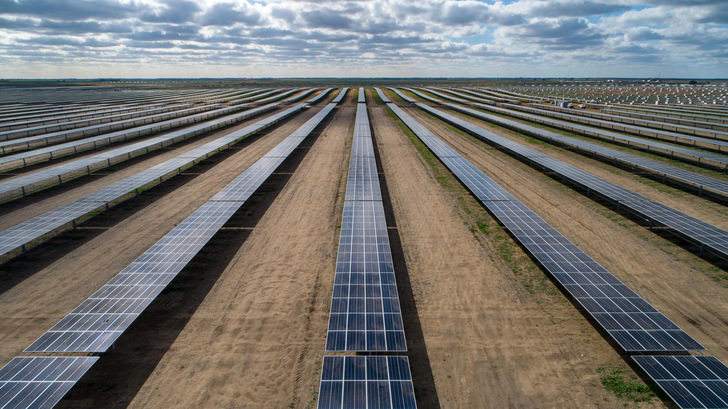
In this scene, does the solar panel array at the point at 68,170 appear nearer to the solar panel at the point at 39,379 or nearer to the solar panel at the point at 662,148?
the solar panel at the point at 39,379

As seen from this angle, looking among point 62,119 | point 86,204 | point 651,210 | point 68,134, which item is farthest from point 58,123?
point 651,210

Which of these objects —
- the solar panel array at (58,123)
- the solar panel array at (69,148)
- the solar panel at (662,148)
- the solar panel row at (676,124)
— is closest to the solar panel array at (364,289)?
the solar panel at (662,148)

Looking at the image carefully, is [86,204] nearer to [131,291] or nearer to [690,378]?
[131,291]

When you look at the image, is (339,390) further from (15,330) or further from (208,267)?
(15,330)

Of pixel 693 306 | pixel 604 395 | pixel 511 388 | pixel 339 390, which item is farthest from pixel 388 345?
pixel 693 306

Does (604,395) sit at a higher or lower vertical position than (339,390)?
lower
